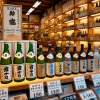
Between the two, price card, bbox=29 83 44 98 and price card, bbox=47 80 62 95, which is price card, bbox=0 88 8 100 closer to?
price card, bbox=29 83 44 98

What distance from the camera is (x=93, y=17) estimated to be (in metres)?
5.26

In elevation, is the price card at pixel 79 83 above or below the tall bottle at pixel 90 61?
below

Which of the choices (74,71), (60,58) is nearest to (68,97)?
(74,71)

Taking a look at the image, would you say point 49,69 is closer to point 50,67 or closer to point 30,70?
point 50,67

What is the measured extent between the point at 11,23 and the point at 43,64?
0.62m

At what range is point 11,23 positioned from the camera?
151 cm

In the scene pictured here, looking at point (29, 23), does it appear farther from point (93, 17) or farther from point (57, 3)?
point (93, 17)

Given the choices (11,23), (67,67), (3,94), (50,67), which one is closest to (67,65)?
(67,67)

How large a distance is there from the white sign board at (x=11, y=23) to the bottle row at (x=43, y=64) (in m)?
0.35

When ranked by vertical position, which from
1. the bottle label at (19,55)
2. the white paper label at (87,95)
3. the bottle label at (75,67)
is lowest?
the white paper label at (87,95)

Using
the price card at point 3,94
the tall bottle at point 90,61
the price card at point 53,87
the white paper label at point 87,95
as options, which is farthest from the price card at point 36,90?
the tall bottle at point 90,61

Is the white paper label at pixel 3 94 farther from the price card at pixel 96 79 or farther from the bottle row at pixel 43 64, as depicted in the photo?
the price card at pixel 96 79

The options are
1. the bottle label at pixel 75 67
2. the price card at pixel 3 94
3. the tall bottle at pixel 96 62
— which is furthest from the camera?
the tall bottle at pixel 96 62

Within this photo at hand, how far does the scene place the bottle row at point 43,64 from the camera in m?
1.07
